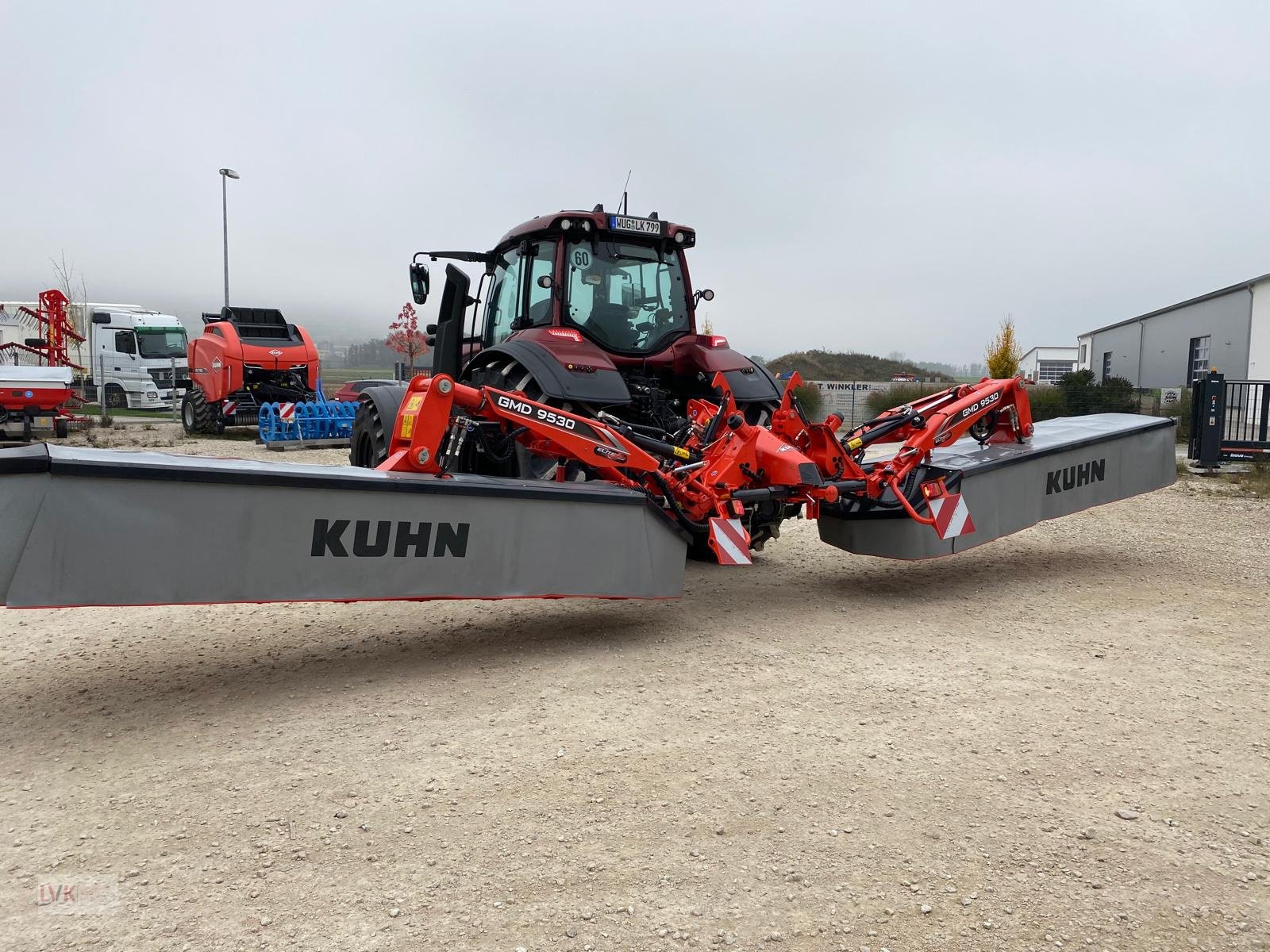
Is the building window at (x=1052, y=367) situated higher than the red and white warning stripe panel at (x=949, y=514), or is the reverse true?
the building window at (x=1052, y=367)

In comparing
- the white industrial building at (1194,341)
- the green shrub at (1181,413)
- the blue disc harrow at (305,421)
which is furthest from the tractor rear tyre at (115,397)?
the white industrial building at (1194,341)

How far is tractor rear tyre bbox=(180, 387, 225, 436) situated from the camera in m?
17.0

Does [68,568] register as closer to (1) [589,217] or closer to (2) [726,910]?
(2) [726,910]

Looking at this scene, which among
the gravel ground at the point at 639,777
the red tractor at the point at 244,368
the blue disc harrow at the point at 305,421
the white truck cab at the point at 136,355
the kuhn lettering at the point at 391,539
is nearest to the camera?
the gravel ground at the point at 639,777

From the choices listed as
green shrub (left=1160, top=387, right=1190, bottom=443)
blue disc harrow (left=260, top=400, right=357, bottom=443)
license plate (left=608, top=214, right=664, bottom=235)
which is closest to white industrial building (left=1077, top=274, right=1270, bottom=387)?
green shrub (left=1160, top=387, right=1190, bottom=443)

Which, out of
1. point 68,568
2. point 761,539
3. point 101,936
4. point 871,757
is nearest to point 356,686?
point 68,568

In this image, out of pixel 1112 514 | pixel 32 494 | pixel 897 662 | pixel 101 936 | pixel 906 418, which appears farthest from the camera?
pixel 1112 514

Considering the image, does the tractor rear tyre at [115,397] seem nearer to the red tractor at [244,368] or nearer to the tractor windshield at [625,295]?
the red tractor at [244,368]

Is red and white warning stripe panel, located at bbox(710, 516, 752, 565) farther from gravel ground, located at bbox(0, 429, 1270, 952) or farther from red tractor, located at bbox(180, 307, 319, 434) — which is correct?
red tractor, located at bbox(180, 307, 319, 434)

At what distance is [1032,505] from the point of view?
620 cm

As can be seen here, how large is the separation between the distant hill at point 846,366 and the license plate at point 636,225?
124 feet

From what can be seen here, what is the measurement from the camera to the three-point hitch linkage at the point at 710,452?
469 centimetres

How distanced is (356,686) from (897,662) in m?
2.52

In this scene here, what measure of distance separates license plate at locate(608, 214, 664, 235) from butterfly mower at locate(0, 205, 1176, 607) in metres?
0.01
